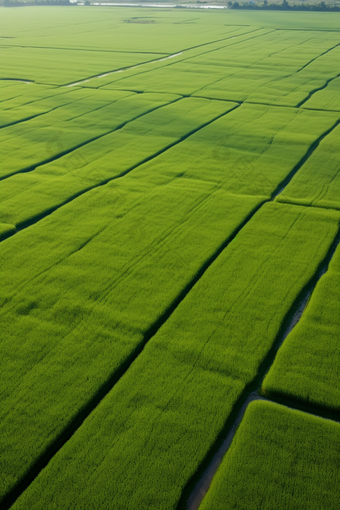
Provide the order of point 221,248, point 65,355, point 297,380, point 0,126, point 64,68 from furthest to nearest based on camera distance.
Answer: point 64,68 → point 0,126 → point 221,248 → point 65,355 → point 297,380

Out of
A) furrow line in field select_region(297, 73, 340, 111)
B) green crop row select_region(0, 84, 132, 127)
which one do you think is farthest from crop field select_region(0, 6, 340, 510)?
furrow line in field select_region(297, 73, 340, 111)

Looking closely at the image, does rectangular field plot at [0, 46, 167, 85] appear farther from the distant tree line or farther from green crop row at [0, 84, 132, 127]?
the distant tree line

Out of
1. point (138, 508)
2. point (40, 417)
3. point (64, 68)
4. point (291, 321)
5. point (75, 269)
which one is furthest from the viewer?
point (64, 68)

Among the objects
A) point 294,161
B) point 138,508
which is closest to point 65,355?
point 138,508

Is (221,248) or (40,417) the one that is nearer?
(40,417)

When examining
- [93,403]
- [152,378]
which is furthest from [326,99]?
[93,403]

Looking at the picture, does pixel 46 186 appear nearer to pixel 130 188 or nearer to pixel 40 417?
pixel 130 188

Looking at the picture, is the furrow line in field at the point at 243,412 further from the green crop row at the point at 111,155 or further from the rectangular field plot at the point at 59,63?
the rectangular field plot at the point at 59,63

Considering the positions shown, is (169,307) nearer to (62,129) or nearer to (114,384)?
(114,384)
